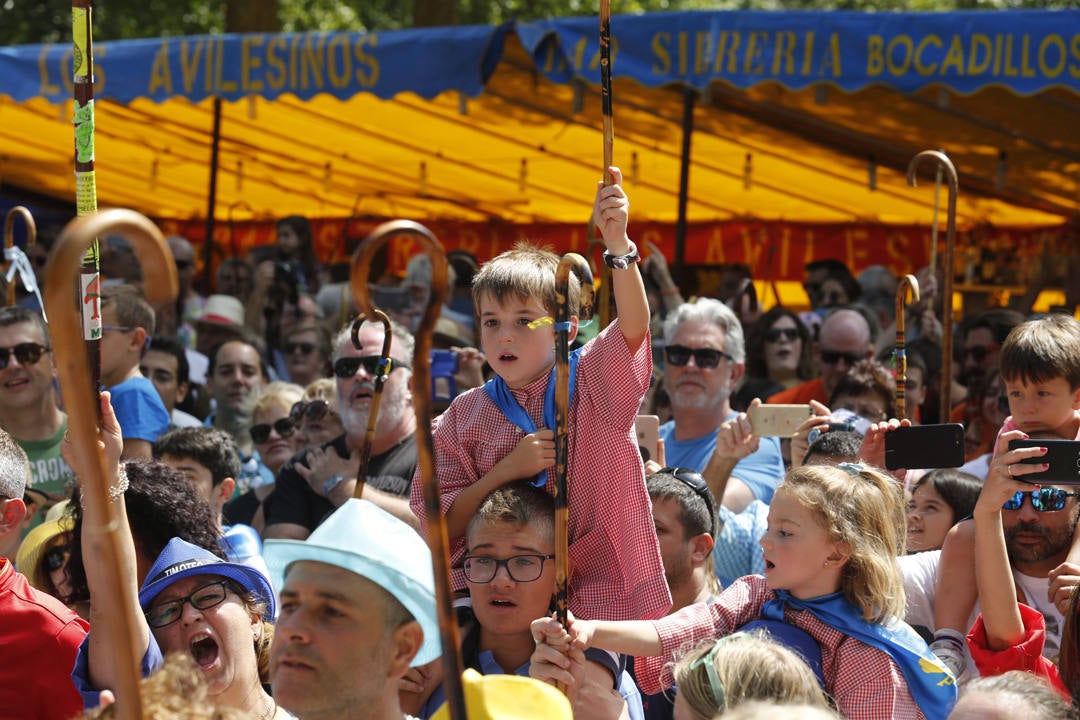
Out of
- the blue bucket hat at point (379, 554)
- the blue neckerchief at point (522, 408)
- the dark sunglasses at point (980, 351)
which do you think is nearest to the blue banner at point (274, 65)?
the dark sunglasses at point (980, 351)

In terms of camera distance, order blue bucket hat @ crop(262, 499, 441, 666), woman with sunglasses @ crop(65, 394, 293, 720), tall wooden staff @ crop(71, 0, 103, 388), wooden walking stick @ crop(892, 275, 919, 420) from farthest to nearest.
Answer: wooden walking stick @ crop(892, 275, 919, 420) → woman with sunglasses @ crop(65, 394, 293, 720) → tall wooden staff @ crop(71, 0, 103, 388) → blue bucket hat @ crop(262, 499, 441, 666)

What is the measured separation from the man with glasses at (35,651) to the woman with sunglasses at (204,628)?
0.18 m

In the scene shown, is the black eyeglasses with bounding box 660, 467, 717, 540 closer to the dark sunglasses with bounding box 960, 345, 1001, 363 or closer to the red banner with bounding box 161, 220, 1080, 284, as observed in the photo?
the dark sunglasses with bounding box 960, 345, 1001, 363

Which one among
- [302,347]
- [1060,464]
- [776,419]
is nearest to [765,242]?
[302,347]

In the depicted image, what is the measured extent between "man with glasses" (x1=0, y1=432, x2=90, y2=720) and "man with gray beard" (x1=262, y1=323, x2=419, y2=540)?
4.65 feet

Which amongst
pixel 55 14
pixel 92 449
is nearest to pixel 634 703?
pixel 92 449

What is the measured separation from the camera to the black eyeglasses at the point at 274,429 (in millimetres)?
5734

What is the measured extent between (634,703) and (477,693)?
3.01 ft

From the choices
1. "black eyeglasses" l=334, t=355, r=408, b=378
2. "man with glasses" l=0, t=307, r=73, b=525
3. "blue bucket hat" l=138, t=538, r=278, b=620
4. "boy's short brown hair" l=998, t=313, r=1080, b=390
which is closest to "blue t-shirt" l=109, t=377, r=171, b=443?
"man with glasses" l=0, t=307, r=73, b=525

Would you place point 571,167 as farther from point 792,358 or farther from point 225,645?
point 225,645

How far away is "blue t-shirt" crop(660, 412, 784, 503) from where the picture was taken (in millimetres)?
4855

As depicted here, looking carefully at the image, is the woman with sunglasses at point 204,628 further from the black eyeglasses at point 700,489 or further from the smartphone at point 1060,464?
the smartphone at point 1060,464

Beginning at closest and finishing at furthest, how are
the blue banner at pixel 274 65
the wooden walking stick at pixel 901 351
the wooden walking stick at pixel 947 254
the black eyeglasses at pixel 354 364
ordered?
the wooden walking stick at pixel 901 351
the wooden walking stick at pixel 947 254
the black eyeglasses at pixel 354 364
the blue banner at pixel 274 65

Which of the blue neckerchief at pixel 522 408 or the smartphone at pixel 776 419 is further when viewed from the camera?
the smartphone at pixel 776 419
